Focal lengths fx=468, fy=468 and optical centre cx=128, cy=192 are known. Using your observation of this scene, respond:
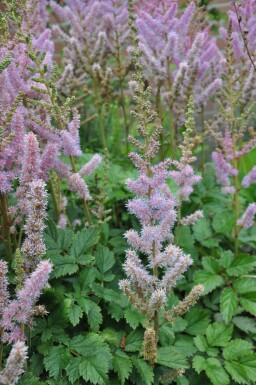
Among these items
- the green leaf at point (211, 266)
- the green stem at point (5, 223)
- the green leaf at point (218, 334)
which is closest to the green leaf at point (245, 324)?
the green leaf at point (218, 334)

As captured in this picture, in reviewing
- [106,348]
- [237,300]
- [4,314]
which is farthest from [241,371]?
[4,314]

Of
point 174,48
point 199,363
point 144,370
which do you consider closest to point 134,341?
point 144,370

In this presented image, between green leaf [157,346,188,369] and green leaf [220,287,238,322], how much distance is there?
1.13ft

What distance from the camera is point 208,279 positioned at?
6.86ft

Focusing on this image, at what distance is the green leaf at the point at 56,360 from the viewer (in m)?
1.52

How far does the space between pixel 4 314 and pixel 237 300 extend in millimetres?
1085

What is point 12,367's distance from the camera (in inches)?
43.9

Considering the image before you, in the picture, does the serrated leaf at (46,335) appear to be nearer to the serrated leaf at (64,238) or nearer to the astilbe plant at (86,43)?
the serrated leaf at (64,238)

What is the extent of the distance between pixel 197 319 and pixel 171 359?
46 centimetres

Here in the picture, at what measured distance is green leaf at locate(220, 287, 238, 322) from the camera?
1933 millimetres

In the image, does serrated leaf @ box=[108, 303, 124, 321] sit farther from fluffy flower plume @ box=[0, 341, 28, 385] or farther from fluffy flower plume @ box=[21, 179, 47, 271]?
fluffy flower plume @ box=[0, 341, 28, 385]

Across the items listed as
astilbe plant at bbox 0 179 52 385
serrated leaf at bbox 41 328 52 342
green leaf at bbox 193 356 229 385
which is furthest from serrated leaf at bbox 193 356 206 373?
astilbe plant at bbox 0 179 52 385

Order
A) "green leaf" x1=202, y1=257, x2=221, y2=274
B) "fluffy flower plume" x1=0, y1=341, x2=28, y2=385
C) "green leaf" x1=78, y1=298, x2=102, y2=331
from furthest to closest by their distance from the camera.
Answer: "green leaf" x1=202, y1=257, x2=221, y2=274, "green leaf" x1=78, y1=298, x2=102, y2=331, "fluffy flower plume" x1=0, y1=341, x2=28, y2=385

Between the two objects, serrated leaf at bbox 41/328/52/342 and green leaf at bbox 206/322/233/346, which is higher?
serrated leaf at bbox 41/328/52/342
